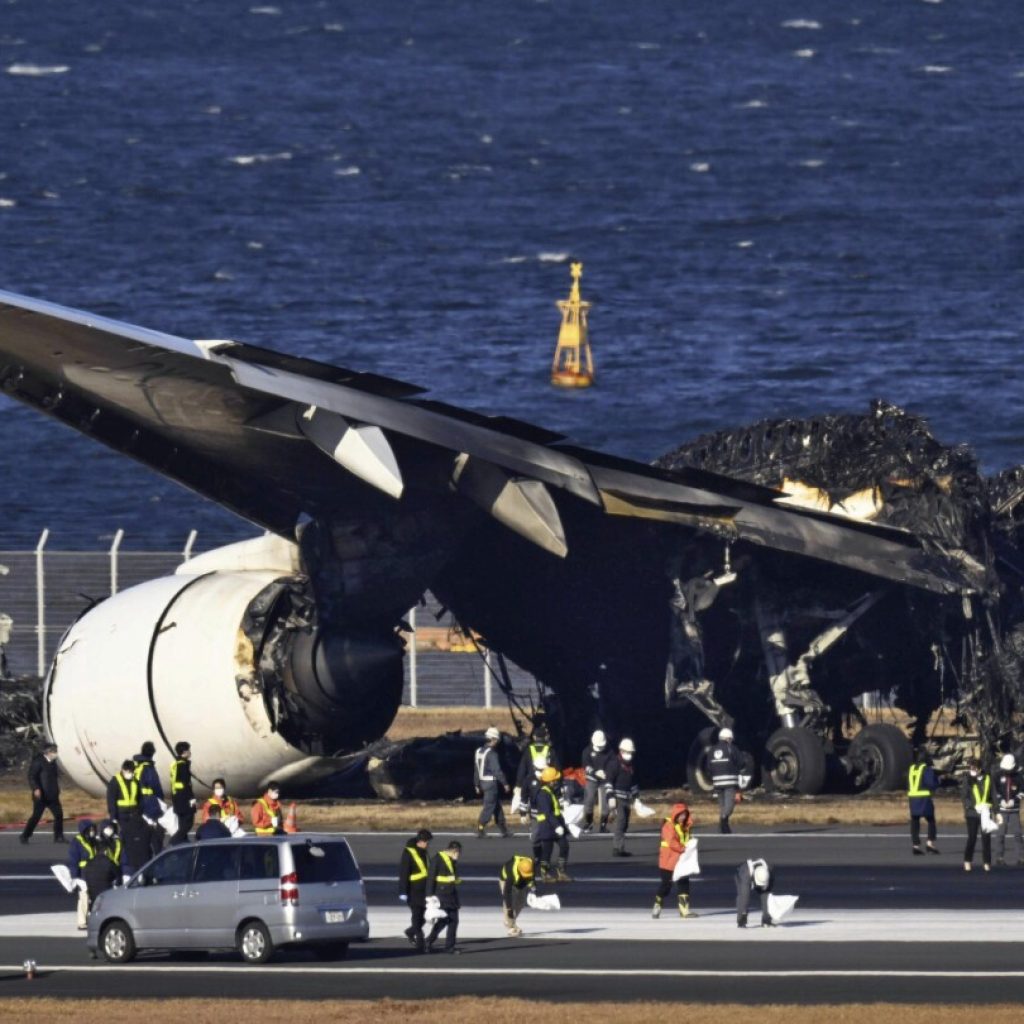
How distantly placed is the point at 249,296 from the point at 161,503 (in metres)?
38.4

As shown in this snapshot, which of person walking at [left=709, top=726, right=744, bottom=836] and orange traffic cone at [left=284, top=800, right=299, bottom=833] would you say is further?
person walking at [left=709, top=726, right=744, bottom=836]

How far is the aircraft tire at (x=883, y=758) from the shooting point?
1817 inches

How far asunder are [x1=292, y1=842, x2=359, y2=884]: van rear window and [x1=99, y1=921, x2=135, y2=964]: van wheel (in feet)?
8.30

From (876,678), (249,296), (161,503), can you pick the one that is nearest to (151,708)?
(876,678)

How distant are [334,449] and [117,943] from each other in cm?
1364

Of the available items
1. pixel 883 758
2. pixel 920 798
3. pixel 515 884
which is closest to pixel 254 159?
pixel 883 758

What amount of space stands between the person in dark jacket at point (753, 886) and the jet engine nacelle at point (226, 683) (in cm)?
1540

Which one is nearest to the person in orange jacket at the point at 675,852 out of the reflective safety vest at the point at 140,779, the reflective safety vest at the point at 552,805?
the reflective safety vest at the point at 552,805

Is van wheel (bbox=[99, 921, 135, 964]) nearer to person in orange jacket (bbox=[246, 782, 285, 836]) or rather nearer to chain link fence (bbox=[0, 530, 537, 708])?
person in orange jacket (bbox=[246, 782, 285, 836])

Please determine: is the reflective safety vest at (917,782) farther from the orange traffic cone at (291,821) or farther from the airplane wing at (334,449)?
the orange traffic cone at (291,821)

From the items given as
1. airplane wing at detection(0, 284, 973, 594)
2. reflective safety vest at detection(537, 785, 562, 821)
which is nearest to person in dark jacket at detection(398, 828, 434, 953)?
reflective safety vest at detection(537, 785, 562, 821)

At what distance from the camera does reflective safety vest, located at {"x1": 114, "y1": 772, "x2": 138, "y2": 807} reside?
1363 inches

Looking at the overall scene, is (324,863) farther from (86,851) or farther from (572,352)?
(572,352)

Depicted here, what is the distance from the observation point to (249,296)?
14600cm
